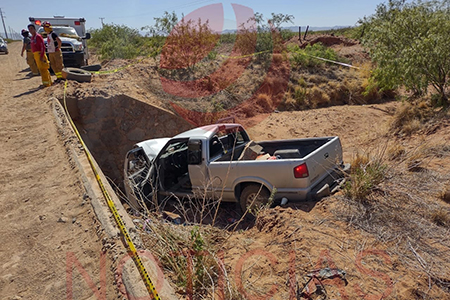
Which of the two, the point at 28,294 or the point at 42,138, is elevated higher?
the point at 42,138

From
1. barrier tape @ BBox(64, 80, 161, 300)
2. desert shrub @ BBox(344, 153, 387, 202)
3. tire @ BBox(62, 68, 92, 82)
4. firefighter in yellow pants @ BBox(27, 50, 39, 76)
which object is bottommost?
desert shrub @ BBox(344, 153, 387, 202)

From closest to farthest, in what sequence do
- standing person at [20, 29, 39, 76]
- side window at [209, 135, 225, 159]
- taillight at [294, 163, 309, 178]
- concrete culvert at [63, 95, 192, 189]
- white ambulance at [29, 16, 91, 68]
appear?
taillight at [294, 163, 309, 178] → side window at [209, 135, 225, 159] → concrete culvert at [63, 95, 192, 189] → standing person at [20, 29, 39, 76] → white ambulance at [29, 16, 91, 68]

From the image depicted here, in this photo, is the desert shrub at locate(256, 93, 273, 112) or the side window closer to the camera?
the side window

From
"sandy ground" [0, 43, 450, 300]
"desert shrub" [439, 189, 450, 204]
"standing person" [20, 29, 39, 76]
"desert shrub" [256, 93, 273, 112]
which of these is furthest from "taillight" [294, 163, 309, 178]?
"standing person" [20, 29, 39, 76]

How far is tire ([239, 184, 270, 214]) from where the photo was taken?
222 inches

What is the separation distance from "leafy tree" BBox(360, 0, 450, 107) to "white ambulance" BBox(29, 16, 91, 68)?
11.7m

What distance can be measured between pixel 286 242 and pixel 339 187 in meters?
1.84

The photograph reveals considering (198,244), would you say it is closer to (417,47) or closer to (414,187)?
(414,187)

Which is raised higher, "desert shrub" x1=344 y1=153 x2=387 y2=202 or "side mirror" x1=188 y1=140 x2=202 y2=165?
"side mirror" x1=188 y1=140 x2=202 y2=165

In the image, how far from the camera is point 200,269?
3.03 meters

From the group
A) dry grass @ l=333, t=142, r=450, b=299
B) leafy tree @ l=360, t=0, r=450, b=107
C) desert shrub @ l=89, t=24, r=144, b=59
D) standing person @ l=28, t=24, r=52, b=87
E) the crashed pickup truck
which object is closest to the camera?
dry grass @ l=333, t=142, r=450, b=299

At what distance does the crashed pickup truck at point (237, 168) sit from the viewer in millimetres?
5332

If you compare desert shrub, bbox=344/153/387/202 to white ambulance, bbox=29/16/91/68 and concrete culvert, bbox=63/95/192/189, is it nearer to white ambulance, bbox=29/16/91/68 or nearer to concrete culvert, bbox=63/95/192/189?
concrete culvert, bbox=63/95/192/189

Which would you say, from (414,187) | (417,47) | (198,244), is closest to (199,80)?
(417,47)
